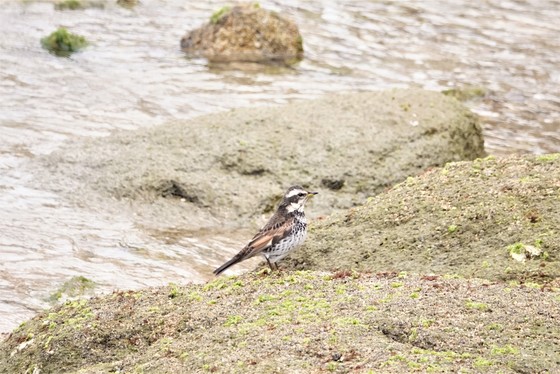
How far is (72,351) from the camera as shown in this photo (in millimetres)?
7031

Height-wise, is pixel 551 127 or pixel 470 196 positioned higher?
pixel 470 196

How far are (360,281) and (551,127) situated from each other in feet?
36.9

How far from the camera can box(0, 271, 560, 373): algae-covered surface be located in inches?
235

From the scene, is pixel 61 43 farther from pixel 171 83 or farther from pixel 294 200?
pixel 294 200

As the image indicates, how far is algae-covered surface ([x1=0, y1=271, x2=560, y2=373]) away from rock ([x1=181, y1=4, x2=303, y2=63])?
13701mm

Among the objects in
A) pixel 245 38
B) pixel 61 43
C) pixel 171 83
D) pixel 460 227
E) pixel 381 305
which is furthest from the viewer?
pixel 245 38

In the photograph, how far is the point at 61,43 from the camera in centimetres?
2022

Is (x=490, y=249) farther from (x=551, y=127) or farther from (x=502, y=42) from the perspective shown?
(x=502, y=42)

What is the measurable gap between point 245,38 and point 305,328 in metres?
15.4

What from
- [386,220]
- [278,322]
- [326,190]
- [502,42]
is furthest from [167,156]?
[502,42]

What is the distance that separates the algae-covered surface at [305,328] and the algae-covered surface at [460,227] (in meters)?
0.66

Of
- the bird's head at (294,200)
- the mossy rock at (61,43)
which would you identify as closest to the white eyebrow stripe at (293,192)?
the bird's head at (294,200)

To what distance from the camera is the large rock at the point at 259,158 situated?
41.6 feet

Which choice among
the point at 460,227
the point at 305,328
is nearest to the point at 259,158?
the point at 460,227
